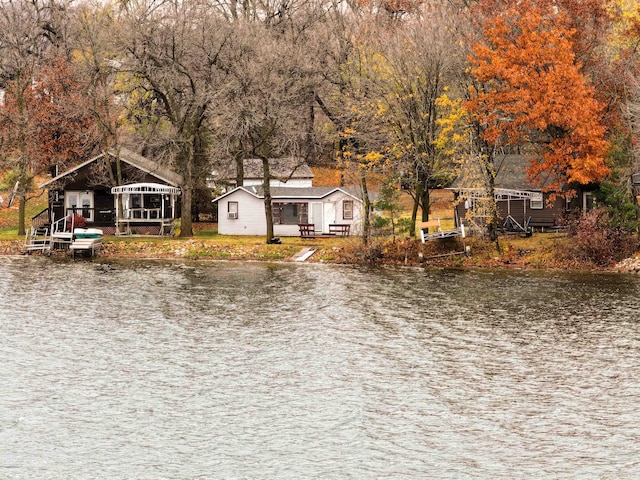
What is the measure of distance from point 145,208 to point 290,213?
36.8ft

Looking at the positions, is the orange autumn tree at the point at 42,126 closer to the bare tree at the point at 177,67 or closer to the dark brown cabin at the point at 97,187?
the dark brown cabin at the point at 97,187

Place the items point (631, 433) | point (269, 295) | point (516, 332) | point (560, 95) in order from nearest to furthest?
point (631, 433) < point (516, 332) < point (269, 295) < point (560, 95)

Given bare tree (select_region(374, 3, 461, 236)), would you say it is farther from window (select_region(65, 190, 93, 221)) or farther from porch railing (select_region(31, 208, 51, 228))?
porch railing (select_region(31, 208, 51, 228))

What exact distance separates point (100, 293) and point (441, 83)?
2555 centimetres

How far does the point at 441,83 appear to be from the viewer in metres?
60.0

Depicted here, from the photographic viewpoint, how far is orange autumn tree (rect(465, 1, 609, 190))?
57.2m

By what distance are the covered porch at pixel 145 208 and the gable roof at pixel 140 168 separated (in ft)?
3.72

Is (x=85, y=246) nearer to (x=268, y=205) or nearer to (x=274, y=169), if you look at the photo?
(x=268, y=205)

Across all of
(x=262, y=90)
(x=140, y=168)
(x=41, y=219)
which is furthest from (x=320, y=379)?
(x=41, y=219)

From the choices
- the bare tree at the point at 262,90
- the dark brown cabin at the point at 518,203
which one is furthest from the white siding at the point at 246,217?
the dark brown cabin at the point at 518,203

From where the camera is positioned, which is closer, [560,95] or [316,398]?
[316,398]

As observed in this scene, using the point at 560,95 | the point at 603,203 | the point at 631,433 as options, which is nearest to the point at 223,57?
the point at 560,95

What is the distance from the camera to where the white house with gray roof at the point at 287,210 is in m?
72.1

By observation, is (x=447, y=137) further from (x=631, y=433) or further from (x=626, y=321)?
(x=631, y=433)
